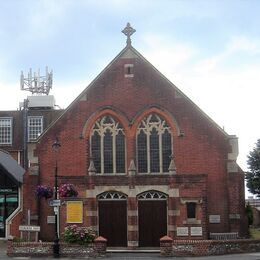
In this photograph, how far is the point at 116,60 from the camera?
3262 centimetres

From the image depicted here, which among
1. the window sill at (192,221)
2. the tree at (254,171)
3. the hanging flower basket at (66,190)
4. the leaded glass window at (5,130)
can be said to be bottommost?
the window sill at (192,221)

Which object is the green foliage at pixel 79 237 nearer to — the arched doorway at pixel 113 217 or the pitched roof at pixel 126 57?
the arched doorway at pixel 113 217

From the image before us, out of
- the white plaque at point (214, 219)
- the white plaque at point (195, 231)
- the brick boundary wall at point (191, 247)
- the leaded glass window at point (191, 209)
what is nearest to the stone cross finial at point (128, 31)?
the leaded glass window at point (191, 209)

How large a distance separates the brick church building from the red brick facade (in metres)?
0.06

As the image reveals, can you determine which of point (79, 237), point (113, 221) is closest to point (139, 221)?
point (113, 221)

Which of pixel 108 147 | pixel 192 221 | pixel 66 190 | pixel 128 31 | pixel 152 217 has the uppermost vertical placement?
pixel 128 31

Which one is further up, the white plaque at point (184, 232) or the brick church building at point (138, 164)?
the brick church building at point (138, 164)

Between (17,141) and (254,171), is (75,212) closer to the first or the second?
(17,141)

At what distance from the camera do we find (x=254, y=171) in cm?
4716

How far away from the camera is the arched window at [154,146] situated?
3148cm

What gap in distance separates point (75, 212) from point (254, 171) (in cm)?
2134

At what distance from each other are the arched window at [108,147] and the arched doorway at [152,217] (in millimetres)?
2246

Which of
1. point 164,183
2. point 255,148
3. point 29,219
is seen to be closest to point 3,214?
point 29,219

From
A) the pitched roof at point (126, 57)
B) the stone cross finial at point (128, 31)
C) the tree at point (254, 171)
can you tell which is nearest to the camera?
the pitched roof at point (126, 57)
